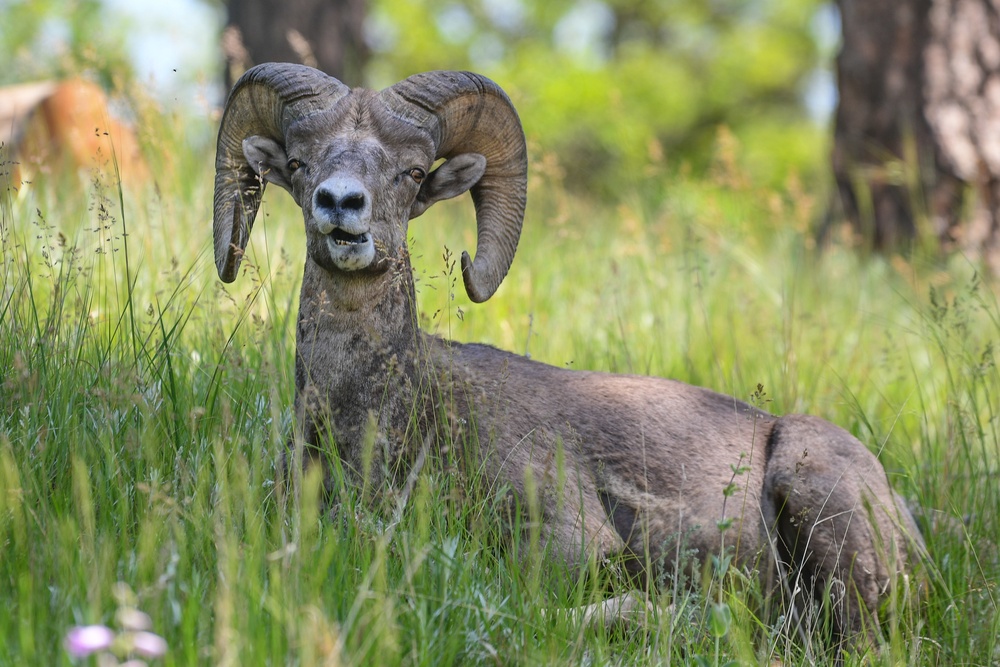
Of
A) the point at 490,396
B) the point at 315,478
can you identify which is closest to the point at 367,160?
the point at 490,396

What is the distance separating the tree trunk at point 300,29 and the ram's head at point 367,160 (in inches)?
303

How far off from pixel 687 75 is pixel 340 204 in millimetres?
29124

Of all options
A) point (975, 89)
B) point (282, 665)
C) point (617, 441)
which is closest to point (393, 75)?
point (975, 89)

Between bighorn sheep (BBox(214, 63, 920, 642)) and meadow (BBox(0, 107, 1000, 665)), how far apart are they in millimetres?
219

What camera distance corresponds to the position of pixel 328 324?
4992 mm

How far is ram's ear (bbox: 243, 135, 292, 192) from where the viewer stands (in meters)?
5.30

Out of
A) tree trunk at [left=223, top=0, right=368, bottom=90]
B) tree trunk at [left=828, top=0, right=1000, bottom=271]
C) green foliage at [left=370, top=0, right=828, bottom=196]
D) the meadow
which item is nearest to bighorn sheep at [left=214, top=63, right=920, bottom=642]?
the meadow

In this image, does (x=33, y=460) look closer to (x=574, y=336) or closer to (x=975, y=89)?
(x=574, y=336)

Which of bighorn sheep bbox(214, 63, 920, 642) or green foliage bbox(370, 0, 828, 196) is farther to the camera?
green foliage bbox(370, 0, 828, 196)

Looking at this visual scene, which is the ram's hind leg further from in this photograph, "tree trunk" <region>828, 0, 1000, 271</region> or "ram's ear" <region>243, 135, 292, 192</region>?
"tree trunk" <region>828, 0, 1000, 271</region>

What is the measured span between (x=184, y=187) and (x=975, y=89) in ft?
23.9

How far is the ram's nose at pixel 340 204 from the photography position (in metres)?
4.43

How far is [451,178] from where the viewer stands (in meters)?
5.52

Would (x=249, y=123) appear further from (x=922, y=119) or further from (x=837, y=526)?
(x=922, y=119)
